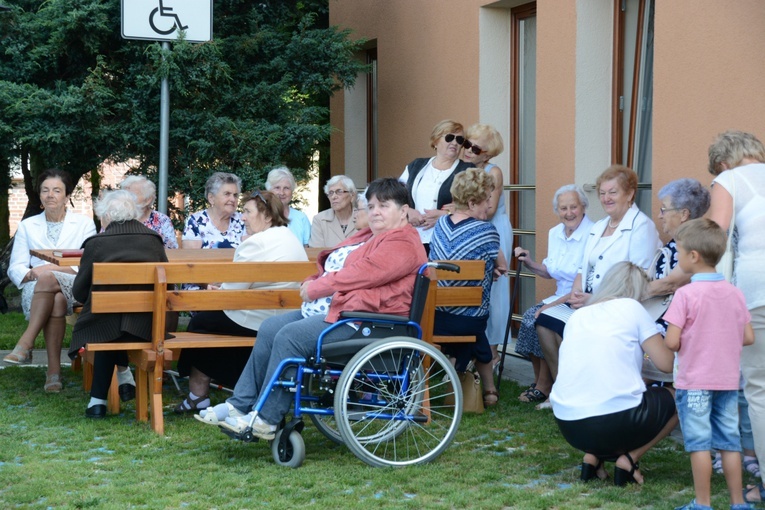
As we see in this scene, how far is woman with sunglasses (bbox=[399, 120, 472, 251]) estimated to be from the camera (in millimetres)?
7727

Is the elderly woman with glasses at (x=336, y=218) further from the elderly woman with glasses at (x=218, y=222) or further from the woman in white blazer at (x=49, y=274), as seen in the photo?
the woman in white blazer at (x=49, y=274)

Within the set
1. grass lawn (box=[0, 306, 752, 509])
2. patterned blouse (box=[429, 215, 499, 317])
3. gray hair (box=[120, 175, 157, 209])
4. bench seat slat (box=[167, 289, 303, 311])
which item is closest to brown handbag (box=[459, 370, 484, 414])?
grass lawn (box=[0, 306, 752, 509])

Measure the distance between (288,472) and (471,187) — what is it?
7.51ft

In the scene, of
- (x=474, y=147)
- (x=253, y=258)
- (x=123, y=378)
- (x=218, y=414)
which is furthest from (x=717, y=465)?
(x=123, y=378)

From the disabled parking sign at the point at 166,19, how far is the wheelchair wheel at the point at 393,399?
438 cm

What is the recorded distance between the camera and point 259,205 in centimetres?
662

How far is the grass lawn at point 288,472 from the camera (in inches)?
190

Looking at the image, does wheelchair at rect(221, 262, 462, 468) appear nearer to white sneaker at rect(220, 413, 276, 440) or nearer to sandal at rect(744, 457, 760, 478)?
white sneaker at rect(220, 413, 276, 440)

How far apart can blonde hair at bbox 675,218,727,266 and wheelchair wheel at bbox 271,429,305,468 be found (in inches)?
82.7

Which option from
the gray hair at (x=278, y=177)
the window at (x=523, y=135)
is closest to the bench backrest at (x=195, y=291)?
the gray hair at (x=278, y=177)

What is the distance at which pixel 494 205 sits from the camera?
302 inches

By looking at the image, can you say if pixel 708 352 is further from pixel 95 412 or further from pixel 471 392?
pixel 95 412

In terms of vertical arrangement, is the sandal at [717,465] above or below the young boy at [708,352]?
below

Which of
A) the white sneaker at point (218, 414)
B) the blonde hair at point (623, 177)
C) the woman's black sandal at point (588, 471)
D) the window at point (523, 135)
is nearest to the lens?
the woman's black sandal at point (588, 471)
